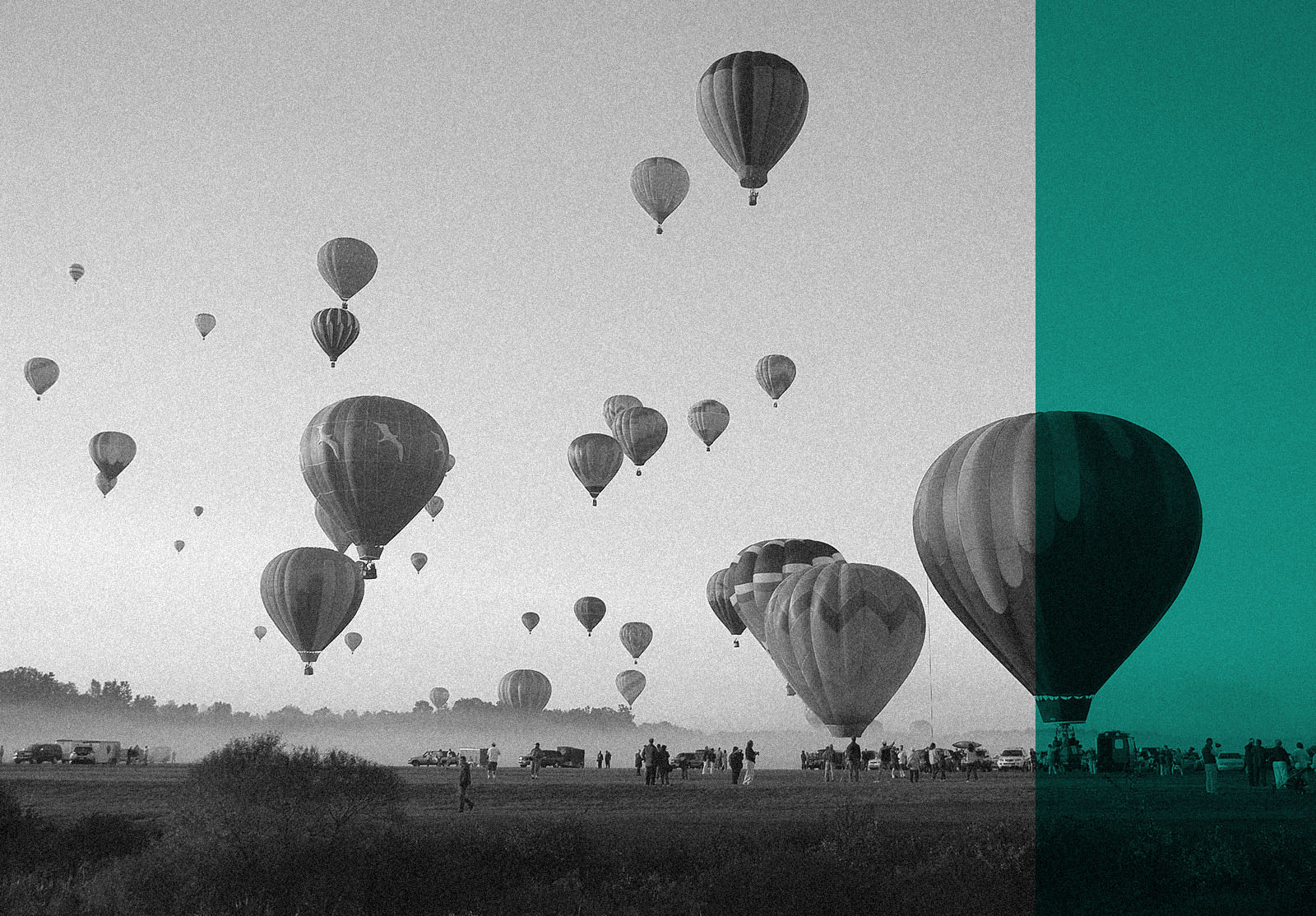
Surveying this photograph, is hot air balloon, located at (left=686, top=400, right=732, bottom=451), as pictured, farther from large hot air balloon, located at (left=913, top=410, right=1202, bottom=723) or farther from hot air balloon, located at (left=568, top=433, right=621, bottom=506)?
large hot air balloon, located at (left=913, top=410, right=1202, bottom=723)

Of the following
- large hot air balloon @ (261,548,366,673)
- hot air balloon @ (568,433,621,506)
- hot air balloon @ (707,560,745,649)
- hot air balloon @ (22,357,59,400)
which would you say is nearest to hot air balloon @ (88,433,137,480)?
hot air balloon @ (22,357,59,400)

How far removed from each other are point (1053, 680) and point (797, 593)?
1217 cm

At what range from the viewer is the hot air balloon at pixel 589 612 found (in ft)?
206

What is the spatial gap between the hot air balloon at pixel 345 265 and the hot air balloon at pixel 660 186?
29.9 feet

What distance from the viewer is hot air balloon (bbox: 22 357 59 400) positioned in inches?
2064

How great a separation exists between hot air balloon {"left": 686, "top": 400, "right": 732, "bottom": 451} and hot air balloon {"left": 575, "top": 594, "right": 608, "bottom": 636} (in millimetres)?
15555

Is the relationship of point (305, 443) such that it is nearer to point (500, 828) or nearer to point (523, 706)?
point (500, 828)

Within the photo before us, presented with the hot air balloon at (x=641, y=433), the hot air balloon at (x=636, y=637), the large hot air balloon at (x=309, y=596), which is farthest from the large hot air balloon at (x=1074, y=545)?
the hot air balloon at (x=636, y=637)

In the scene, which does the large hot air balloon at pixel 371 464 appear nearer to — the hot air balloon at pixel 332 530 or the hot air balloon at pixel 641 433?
the hot air balloon at pixel 332 530

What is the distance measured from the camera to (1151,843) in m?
24.5

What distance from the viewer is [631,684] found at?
7175 cm

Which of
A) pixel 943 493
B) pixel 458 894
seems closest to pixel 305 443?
pixel 458 894

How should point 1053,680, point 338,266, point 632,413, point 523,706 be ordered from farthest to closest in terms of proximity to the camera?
1. point 523,706
2. point 632,413
3. point 338,266
4. point 1053,680

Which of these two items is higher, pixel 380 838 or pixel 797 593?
pixel 797 593
